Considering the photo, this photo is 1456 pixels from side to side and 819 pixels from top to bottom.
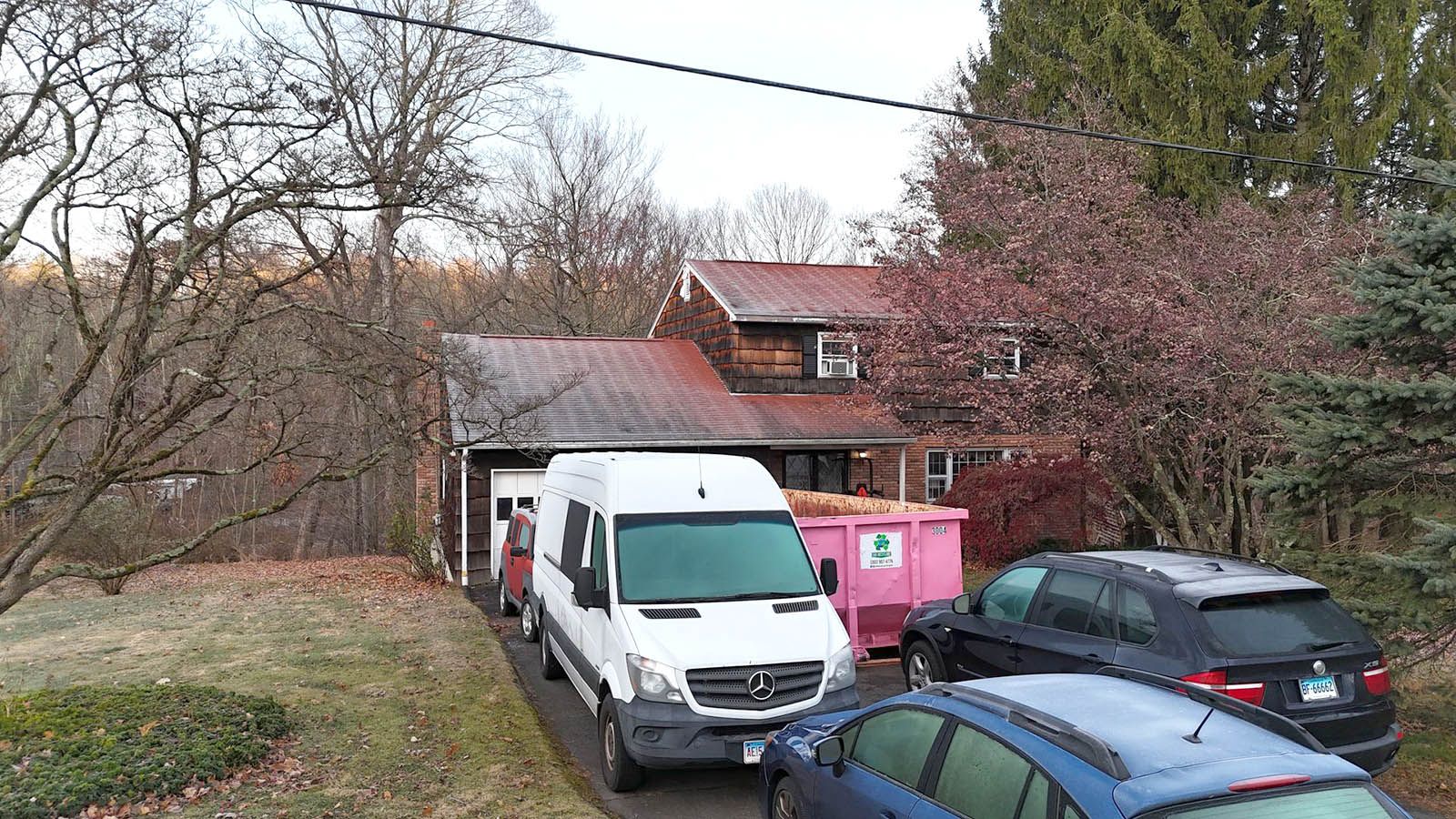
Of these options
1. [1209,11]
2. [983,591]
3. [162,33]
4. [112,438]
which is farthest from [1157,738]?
[1209,11]

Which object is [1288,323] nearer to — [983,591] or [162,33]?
[983,591]

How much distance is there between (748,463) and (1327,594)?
188 inches

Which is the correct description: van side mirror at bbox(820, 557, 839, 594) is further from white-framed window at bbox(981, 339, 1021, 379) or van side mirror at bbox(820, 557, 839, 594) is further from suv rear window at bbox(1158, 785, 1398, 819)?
white-framed window at bbox(981, 339, 1021, 379)

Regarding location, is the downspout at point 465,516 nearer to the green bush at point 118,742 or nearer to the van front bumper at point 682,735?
the green bush at point 118,742

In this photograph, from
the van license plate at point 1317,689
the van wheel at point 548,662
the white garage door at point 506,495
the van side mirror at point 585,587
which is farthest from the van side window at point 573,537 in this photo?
the white garage door at point 506,495

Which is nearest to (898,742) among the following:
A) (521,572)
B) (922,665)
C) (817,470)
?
(922,665)

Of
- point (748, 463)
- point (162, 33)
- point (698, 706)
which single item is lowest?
point (698, 706)

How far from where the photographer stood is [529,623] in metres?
12.4

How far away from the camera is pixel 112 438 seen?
7168mm

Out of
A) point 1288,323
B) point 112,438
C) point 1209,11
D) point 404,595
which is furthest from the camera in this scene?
point 1209,11

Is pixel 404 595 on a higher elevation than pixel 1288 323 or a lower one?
lower

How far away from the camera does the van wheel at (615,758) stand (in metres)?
7.02

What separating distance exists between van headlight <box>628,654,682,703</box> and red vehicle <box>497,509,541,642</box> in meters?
5.00

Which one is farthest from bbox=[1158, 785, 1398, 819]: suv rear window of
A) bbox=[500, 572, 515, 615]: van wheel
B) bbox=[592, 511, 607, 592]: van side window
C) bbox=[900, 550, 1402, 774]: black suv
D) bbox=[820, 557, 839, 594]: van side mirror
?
bbox=[500, 572, 515, 615]: van wheel
